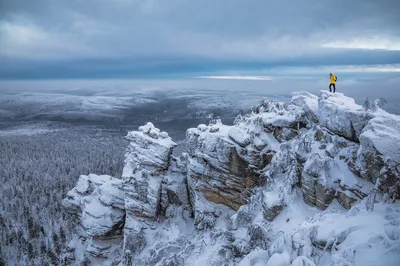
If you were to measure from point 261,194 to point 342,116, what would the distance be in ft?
39.7

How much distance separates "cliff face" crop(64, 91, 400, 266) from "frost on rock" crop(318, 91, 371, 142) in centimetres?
10

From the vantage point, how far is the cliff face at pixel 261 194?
1970cm

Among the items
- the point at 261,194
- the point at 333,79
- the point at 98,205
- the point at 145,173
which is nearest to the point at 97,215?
the point at 98,205

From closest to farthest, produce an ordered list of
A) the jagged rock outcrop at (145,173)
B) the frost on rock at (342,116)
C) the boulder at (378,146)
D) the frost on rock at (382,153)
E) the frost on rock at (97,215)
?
1. the frost on rock at (382,153)
2. the boulder at (378,146)
3. the frost on rock at (342,116)
4. the jagged rock outcrop at (145,173)
5. the frost on rock at (97,215)

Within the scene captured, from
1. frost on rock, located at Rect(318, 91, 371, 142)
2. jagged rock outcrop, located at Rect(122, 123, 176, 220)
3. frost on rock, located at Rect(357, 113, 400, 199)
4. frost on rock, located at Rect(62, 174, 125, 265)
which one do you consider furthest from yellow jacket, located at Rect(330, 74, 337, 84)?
frost on rock, located at Rect(62, 174, 125, 265)

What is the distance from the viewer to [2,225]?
98.2 m

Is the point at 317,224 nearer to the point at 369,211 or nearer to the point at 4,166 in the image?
the point at 369,211

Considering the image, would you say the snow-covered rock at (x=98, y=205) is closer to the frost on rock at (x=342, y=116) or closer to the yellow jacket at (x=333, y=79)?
the frost on rock at (x=342, y=116)

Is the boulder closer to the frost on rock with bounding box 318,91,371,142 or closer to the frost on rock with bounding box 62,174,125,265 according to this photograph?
the frost on rock with bounding box 318,91,371,142

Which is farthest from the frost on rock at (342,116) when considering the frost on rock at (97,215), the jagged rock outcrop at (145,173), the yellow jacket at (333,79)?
the frost on rock at (97,215)

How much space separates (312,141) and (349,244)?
13.8 metres

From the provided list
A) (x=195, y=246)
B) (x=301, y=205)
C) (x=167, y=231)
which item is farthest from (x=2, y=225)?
(x=301, y=205)

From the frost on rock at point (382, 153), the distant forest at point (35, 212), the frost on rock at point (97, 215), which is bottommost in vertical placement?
the distant forest at point (35, 212)

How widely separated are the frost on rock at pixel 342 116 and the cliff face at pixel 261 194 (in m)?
0.10
